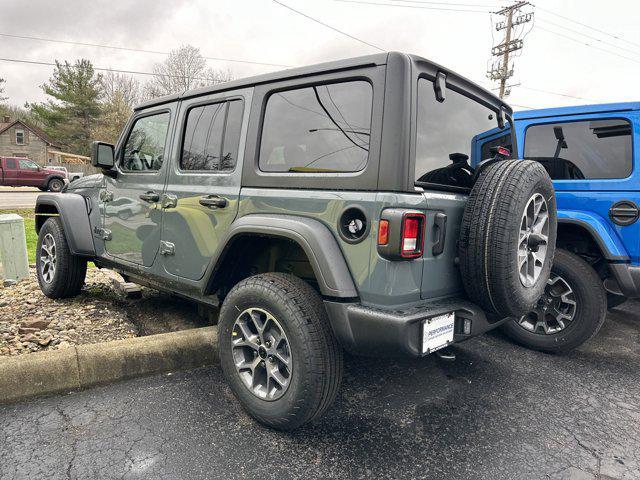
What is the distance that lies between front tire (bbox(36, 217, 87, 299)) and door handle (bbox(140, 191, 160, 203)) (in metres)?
1.41

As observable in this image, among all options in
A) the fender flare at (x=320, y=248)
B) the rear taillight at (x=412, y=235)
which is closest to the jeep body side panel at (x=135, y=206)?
the fender flare at (x=320, y=248)

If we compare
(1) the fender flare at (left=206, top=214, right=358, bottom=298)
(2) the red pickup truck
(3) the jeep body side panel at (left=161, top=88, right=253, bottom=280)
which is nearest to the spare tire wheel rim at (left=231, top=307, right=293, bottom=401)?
(1) the fender flare at (left=206, top=214, right=358, bottom=298)

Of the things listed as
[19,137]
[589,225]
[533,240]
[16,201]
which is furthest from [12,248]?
[19,137]

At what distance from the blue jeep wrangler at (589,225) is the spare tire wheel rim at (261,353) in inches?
86.4

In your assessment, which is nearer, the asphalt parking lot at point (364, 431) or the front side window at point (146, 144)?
the asphalt parking lot at point (364, 431)

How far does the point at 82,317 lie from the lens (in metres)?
3.58

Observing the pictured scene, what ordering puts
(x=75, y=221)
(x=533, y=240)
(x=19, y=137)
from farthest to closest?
(x=19, y=137) → (x=75, y=221) → (x=533, y=240)

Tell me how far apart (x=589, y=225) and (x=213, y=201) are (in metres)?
2.97

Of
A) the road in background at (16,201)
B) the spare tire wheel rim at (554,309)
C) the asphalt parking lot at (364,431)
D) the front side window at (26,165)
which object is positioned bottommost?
the asphalt parking lot at (364,431)

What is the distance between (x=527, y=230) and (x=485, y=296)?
0.54 m

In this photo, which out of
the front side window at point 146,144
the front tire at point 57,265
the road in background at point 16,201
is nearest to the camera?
the front side window at point 146,144

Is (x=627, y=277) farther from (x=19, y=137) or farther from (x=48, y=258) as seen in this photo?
(x=19, y=137)

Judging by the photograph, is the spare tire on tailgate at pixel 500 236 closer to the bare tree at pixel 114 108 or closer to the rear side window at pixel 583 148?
the rear side window at pixel 583 148

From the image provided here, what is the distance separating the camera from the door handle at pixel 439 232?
2.06 metres
